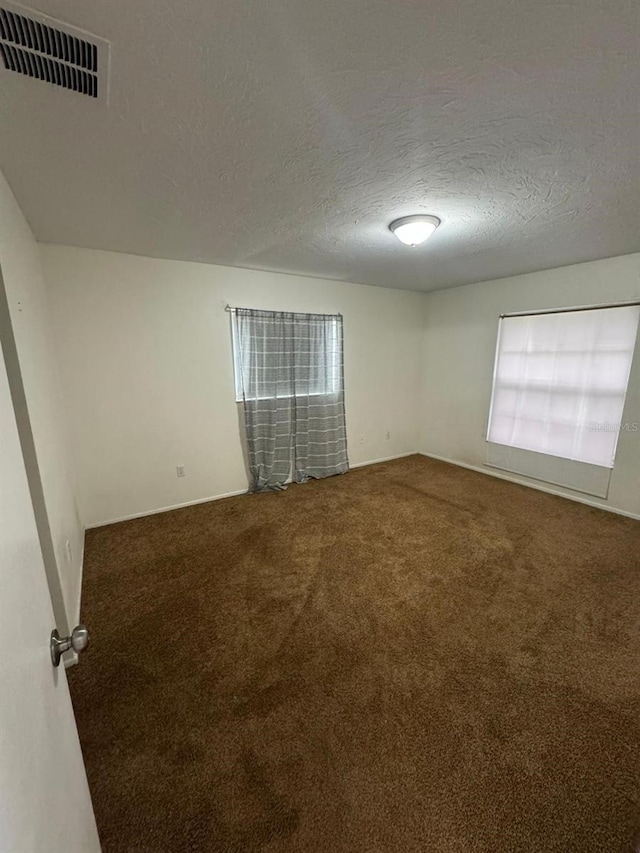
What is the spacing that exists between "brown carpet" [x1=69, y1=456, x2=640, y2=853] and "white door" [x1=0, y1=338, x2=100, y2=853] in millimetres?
580

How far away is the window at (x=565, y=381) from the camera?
3045 mm

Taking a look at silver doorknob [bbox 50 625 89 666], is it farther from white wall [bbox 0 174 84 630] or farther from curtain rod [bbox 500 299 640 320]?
curtain rod [bbox 500 299 640 320]

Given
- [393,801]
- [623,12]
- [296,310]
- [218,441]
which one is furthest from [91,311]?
[393,801]

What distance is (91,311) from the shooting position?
8.90 feet

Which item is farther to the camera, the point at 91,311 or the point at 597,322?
the point at 597,322

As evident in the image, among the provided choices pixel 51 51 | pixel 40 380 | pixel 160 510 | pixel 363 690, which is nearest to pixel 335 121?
pixel 51 51

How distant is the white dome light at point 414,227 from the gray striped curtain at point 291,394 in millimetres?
1601

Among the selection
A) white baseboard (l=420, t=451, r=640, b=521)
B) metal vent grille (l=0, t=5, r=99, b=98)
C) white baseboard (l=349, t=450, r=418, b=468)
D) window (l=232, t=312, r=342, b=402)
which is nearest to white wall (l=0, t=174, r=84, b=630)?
metal vent grille (l=0, t=5, r=99, b=98)

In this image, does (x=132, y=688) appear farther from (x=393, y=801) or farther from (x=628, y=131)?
(x=628, y=131)

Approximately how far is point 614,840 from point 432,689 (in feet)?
2.05

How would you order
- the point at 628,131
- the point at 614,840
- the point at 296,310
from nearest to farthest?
the point at 614,840, the point at 628,131, the point at 296,310

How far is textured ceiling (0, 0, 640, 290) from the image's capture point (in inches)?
35.5

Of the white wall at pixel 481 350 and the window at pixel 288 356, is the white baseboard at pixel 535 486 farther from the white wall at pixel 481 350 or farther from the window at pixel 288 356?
the window at pixel 288 356

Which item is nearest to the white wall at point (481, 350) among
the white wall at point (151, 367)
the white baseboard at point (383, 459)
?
the white baseboard at point (383, 459)
